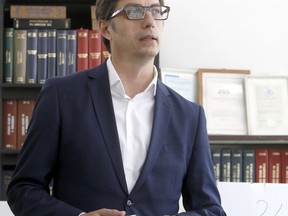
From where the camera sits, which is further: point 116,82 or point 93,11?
point 93,11

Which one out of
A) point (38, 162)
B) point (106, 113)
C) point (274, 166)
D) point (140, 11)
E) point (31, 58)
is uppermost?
point (140, 11)

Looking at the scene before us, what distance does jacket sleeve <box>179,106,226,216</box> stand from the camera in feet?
4.51

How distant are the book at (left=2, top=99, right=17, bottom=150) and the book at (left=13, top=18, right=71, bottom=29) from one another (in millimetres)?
351

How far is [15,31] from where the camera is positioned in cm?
246

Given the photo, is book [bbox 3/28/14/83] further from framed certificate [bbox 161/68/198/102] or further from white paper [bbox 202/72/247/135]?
white paper [bbox 202/72/247/135]

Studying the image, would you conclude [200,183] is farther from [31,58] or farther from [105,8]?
[31,58]

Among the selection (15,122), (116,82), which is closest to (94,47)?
(15,122)

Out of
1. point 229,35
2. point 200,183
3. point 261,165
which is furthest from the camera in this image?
point 229,35

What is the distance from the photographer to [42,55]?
8.04ft

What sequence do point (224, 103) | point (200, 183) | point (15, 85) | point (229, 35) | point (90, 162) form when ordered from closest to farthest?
point (90, 162) < point (200, 183) < point (15, 85) < point (224, 103) < point (229, 35)

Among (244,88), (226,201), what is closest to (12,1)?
(244,88)

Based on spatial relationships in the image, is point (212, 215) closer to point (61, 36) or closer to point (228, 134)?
point (228, 134)

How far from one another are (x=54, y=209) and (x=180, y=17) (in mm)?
1768

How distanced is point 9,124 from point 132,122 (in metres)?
1.24
